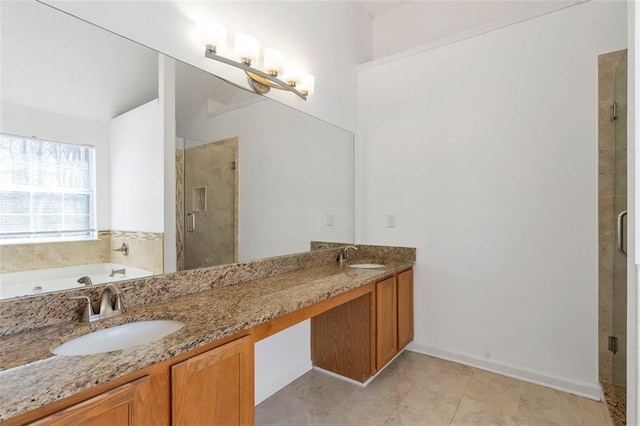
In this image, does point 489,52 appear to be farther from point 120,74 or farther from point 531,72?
point 120,74

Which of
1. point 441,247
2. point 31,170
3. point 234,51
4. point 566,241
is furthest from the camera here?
point 441,247

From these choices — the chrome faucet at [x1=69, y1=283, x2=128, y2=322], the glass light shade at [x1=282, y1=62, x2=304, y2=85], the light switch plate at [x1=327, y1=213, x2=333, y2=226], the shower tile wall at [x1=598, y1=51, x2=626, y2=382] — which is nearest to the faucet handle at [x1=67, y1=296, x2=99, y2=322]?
the chrome faucet at [x1=69, y1=283, x2=128, y2=322]

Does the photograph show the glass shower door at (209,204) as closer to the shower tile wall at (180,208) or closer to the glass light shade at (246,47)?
the shower tile wall at (180,208)

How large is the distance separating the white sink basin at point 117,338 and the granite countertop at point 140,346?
2cm

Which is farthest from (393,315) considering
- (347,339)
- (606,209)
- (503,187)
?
(606,209)

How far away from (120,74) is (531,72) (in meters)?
2.45

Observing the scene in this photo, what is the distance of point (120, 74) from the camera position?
4.31 ft

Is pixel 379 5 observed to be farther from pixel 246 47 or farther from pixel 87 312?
pixel 87 312

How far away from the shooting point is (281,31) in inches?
80.6

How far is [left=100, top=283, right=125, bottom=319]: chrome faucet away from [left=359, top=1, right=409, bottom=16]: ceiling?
10.0ft

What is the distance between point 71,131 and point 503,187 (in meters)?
2.47

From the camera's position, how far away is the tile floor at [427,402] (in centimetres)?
176

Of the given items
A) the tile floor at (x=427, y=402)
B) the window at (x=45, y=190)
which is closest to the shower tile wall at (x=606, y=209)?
the tile floor at (x=427, y=402)

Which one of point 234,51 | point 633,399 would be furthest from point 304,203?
point 633,399
